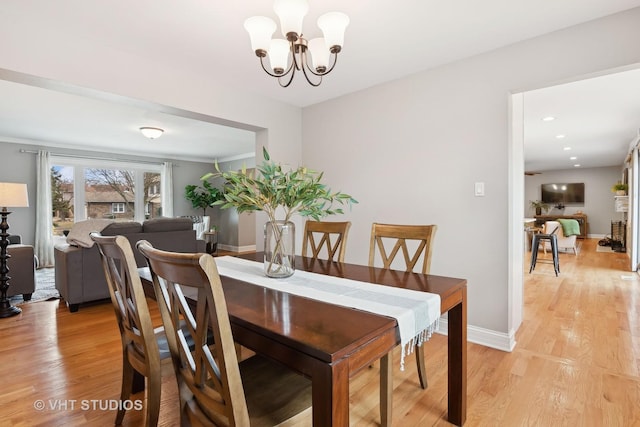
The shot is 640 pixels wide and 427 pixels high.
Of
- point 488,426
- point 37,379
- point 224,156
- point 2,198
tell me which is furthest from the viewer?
point 224,156

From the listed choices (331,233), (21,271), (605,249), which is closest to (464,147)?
(331,233)

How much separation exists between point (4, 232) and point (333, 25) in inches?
148

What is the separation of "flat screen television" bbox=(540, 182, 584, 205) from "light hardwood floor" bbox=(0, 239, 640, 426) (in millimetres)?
8848

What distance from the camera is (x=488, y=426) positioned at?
1591 millimetres

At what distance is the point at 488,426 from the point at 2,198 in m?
4.27

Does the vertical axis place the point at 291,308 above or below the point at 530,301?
above

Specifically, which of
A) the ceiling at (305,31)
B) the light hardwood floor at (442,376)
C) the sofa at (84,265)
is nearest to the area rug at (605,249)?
the ceiling at (305,31)

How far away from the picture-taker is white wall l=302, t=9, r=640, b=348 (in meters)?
2.14

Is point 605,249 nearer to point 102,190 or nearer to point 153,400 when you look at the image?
point 153,400

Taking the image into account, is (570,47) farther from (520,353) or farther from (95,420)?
(95,420)

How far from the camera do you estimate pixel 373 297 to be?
1.30 metres

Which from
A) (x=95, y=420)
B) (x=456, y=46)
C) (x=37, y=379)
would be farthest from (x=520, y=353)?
(x=37, y=379)

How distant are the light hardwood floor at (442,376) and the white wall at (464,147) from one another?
1.20 ft

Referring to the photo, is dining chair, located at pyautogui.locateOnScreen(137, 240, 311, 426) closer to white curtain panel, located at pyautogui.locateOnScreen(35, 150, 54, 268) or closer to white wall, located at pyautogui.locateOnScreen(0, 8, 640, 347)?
white wall, located at pyautogui.locateOnScreen(0, 8, 640, 347)
